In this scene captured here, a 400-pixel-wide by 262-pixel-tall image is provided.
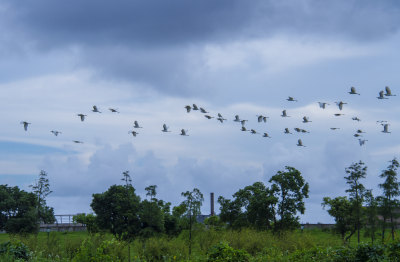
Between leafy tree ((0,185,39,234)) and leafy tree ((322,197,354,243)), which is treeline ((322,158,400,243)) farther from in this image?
leafy tree ((0,185,39,234))

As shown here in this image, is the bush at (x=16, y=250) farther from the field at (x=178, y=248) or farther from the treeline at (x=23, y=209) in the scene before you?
the treeline at (x=23, y=209)

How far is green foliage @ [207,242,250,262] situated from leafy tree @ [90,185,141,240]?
1437 cm

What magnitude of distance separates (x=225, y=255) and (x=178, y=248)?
20.3 ft

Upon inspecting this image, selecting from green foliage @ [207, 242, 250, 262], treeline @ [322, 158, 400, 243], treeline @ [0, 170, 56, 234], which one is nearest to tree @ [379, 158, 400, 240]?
treeline @ [322, 158, 400, 243]

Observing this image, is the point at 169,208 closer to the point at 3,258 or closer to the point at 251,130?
the point at 251,130

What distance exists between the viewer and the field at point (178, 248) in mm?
18203

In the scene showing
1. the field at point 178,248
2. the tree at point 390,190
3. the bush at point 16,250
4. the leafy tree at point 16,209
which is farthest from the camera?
the leafy tree at point 16,209

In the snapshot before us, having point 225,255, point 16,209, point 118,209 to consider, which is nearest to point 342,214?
point 118,209

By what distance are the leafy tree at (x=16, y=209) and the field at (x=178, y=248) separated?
22.1 m

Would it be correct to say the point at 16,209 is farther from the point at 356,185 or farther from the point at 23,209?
the point at 356,185

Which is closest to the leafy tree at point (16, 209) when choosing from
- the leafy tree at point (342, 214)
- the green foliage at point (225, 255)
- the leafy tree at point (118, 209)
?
the leafy tree at point (118, 209)

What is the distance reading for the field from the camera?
18203 mm

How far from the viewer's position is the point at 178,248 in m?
24.6

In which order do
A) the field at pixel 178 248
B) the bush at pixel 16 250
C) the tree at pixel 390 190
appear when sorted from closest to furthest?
1. the field at pixel 178 248
2. the bush at pixel 16 250
3. the tree at pixel 390 190
